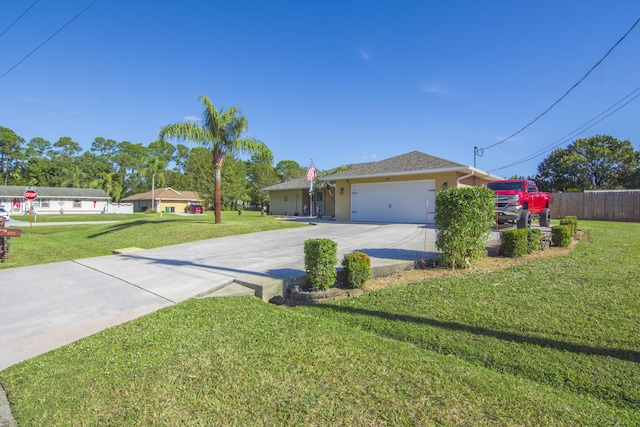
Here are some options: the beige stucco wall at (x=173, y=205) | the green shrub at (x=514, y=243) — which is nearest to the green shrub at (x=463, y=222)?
the green shrub at (x=514, y=243)

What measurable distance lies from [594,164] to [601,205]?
1689 cm

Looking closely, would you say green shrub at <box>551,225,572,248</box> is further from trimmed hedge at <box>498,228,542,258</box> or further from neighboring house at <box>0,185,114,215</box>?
neighboring house at <box>0,185,114,215</box>

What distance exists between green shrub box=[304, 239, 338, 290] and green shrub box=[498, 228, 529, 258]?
4.52m

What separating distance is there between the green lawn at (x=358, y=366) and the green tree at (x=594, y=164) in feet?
120

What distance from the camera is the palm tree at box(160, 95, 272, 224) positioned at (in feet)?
47.5

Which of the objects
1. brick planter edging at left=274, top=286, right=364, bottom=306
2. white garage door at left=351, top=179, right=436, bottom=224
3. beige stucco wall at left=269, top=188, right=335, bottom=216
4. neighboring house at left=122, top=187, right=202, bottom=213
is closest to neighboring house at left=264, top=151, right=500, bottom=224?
white garage door at left=351, top=179, right=436, bottom=224

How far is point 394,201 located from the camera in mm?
17094

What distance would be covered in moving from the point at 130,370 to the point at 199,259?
525 cm

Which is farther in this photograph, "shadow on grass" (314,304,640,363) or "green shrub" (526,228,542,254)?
"green shrub" (526,228,542,254)

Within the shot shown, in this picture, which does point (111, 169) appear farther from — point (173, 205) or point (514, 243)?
point (514, 243)

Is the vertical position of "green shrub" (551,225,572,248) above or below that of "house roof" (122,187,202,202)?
below

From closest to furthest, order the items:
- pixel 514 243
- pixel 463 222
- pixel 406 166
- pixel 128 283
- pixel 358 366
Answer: pixel 358 366
pixel 128 283
pixel 463 222
pixel 514 243
pixel 406 166

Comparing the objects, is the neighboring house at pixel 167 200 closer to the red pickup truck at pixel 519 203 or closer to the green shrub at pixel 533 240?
the red pickup truck at pixel 519 203

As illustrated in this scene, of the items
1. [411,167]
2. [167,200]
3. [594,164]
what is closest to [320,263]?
[411,167]
